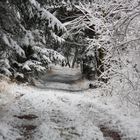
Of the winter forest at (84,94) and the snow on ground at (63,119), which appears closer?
the winter forest at (84,94)

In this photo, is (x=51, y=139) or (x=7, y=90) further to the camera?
(x=7, y=90)

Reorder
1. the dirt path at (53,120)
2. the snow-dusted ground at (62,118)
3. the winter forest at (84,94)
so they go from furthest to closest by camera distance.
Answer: the snow-dusted ground at (62,118)
the dirt path at (53,120)
the winter forest at (84,94)

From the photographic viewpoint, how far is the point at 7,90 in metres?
13.7

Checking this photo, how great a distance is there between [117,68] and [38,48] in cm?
624

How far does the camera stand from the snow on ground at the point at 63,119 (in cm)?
891

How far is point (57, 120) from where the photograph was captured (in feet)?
34.0

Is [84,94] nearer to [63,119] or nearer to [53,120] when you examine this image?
[63,119]

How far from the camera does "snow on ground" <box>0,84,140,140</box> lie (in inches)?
351

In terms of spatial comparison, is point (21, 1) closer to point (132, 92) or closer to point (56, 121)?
point (56, 121)

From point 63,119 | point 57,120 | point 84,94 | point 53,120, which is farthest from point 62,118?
point 84,94

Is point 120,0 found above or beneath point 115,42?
above

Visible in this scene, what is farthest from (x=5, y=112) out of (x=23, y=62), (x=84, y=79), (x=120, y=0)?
(x=84, y=79)

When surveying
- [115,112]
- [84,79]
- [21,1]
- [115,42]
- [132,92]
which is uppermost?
[21,1]

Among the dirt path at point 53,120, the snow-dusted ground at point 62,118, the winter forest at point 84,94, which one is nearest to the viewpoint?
the winter forest at point 84,94
